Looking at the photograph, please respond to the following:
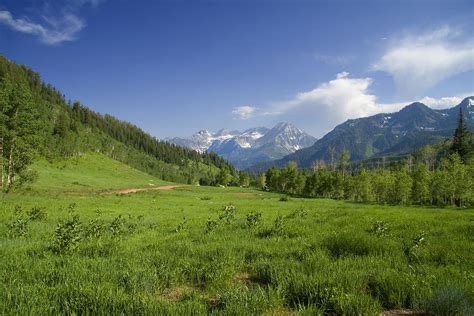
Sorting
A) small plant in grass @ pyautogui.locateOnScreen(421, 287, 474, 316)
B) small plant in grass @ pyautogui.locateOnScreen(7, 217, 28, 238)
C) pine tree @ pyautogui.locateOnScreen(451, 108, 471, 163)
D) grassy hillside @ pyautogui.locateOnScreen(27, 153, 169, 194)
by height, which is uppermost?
pine tree @ pyautogui.locateOnScreen(451, 108, 471, 163)

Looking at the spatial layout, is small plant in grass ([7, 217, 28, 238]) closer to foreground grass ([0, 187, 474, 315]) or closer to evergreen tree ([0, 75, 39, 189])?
foreground grass ([0, 187, 474, 315])

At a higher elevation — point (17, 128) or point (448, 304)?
point (17, 128)

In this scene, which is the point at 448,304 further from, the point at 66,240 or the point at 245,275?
the point at 66,240

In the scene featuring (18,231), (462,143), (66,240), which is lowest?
(18,231)

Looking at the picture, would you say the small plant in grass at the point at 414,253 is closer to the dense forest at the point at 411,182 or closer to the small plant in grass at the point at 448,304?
the small plant in grass at the point at 448,304

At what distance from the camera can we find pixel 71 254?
9039 mm

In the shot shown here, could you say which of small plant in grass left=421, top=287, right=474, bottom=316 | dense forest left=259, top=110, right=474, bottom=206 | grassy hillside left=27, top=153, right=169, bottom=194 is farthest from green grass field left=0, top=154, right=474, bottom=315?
grassy hillside left=27, top=153, right=169, bottom=194

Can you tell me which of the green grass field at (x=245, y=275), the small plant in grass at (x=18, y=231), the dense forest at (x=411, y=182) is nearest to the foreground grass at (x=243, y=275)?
the green grass field at (x=245, y=275)

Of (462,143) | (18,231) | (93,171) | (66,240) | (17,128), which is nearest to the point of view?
(66,240)

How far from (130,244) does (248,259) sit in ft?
16.2

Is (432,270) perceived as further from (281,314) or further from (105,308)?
(105,308)

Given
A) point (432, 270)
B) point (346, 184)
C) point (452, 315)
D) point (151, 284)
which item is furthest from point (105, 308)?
point (346, 184)

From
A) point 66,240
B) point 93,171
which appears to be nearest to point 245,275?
point 66,240

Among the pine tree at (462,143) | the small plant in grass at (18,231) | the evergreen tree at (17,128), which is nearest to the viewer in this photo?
the small plant in grass at (18,231)
